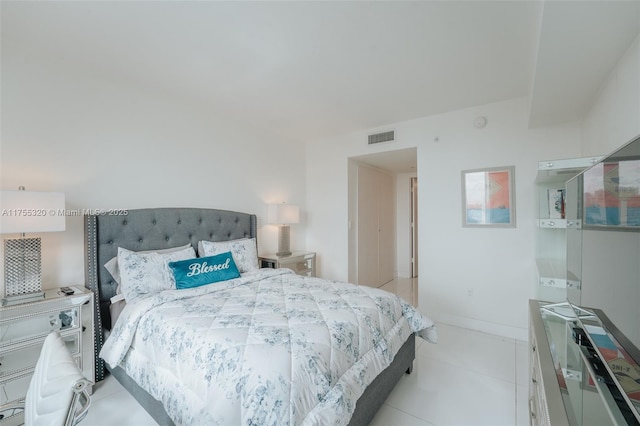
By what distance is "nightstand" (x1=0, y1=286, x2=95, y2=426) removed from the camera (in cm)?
166

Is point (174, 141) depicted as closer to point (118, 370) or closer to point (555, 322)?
point (118, 370)

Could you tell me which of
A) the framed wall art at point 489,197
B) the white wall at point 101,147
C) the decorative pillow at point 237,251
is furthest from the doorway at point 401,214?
the white wall at point 101,147

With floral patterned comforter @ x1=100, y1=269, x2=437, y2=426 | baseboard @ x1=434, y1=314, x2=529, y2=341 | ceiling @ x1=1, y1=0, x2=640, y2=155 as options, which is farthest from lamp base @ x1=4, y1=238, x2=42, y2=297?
baseboard @ x1=434, y1=314, x2=529, y2=341

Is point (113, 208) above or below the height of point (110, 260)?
above

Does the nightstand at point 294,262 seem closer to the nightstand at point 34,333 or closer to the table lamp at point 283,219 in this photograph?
the table lamp at point 283,219

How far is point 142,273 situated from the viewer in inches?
86.0

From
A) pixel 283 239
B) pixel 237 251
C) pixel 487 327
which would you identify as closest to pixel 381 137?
pixel 283 239

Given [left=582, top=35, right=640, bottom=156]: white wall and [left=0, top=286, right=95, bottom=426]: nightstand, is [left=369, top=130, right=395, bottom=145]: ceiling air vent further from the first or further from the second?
[left=0, top=286, right=95, bottom=426]: nightstand

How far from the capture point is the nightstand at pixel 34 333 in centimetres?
166

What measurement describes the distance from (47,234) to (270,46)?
2.26m

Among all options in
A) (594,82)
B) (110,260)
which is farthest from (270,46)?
(594,82)

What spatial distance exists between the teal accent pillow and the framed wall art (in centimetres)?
269

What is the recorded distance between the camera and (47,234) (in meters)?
2.07

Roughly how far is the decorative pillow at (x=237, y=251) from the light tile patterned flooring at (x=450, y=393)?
4.10 feet
